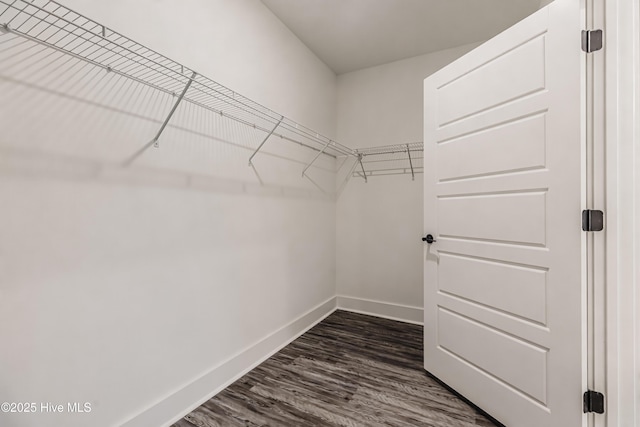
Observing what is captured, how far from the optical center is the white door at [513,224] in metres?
1.26

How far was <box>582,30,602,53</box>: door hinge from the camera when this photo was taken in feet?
3.95

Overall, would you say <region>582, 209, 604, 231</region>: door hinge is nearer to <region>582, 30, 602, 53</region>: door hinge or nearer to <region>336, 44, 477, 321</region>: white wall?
<region>582, 30, 602, 53</region>: door hinge

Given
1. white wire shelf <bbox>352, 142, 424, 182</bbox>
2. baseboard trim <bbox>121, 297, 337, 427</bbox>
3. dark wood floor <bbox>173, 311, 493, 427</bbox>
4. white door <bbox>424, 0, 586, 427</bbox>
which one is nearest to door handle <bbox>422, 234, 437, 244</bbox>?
white door <bbox>424, 0, 586, 427</bbox>

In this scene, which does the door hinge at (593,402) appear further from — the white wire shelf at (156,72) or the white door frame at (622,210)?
the white wire shelf at (156,72)

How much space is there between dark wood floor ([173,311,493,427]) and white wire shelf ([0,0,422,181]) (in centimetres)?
144

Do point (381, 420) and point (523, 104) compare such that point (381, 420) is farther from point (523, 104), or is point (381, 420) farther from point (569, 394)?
point (523, 104)

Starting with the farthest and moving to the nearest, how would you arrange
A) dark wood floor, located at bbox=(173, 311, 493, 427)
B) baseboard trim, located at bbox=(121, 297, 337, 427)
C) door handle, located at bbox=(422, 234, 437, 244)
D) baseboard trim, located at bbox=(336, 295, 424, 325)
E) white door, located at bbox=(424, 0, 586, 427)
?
baseboard trim, located at bbox=(336, 295, 424, 325)
door handle, located at bbox=(422, 234, 437, 244)
dark wood floor, located at bbox=(173, 311, 493, 427)
baseboard trim, located at bbox=(121, 297, 337, 427)
white door, located at bbox=(424, 0, 586, 427)

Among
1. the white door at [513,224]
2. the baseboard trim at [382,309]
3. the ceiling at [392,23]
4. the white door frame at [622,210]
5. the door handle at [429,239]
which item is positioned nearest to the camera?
the white door frame at [622,210]

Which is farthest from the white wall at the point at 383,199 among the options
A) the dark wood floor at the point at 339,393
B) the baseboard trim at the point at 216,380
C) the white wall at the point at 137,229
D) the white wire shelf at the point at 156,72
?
the white wall at the point at 137,229

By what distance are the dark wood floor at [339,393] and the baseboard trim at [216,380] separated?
42mm

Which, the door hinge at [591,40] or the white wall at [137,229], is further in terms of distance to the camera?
the door hinge at [591,40]

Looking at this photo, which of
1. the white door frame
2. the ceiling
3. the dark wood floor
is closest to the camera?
the white door frame

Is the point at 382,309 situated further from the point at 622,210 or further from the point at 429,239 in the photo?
the point at 622,210

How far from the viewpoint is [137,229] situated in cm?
135
